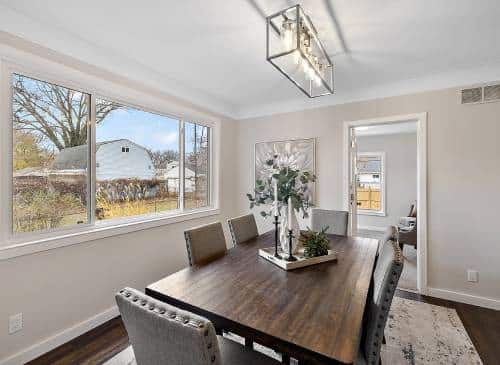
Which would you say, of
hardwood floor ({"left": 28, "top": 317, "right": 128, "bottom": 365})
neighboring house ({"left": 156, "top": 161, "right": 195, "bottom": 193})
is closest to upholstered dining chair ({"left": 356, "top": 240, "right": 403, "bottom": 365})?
hardwood floor ({"left": 28, "top": 317, "right": 128, "bottom": 365})

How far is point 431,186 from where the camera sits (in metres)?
2.86

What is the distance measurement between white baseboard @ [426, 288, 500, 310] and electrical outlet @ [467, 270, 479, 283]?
6.5 inches

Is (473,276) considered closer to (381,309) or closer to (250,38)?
(381,309)

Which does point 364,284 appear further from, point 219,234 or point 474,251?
point 474,251

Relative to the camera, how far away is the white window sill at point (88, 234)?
178 centimetres

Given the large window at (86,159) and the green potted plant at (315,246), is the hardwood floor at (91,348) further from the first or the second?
Result: the green potted plant at (315,246)

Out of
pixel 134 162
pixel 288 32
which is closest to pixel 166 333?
pixel 288 32

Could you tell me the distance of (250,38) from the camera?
2.06m

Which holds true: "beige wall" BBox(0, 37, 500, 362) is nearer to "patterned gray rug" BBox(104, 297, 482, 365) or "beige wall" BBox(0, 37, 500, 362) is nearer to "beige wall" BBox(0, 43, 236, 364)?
"beige wall" BBox(0, 43, 236, 364)

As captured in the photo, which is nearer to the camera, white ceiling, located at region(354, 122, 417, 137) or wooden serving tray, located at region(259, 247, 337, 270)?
wooden serving tray, located at region(259, 247, 337, 270)

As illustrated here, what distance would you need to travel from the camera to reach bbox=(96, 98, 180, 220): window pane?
2.46m

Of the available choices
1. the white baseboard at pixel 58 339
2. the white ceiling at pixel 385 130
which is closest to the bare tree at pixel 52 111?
the white baseboard at pixel 58 339

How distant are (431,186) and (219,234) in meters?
2.43

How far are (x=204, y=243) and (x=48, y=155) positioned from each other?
4.70ft
